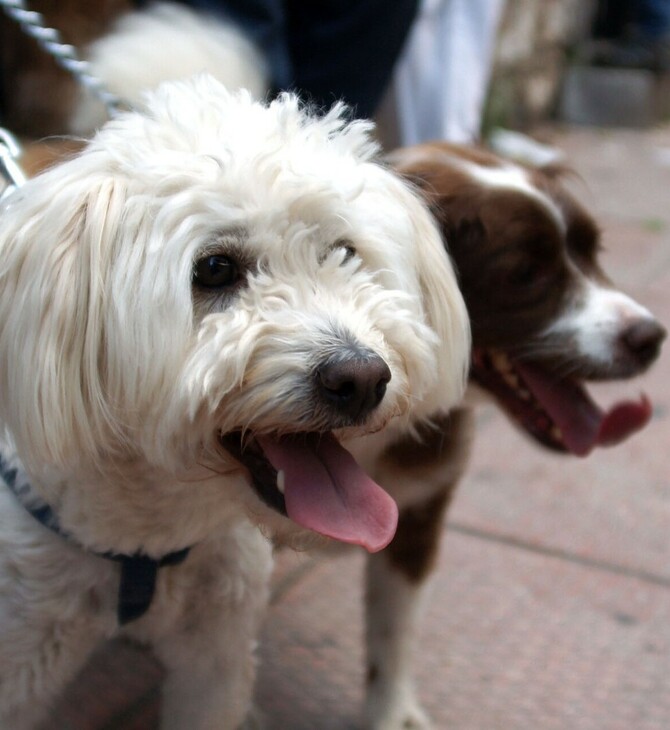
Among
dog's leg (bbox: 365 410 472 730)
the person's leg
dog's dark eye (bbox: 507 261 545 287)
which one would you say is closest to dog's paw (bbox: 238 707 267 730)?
dog's leg (bbox: 365 410 472 730)


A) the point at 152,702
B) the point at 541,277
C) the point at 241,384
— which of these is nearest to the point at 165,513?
the point at 241,384

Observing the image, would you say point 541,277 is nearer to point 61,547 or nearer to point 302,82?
point 61,547

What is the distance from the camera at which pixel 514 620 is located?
3316 mm

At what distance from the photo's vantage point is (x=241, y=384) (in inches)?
71.7

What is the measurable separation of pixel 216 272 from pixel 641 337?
143cm

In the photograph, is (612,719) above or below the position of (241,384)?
below

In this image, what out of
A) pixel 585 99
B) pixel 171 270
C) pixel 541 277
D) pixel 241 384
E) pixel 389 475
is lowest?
pixel 585 99

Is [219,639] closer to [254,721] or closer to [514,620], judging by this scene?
[254,721]

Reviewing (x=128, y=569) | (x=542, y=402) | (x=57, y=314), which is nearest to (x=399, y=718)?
(x=542, y=402)

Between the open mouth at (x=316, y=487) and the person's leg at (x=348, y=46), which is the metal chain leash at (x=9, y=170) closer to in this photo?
the open mouth at (x=316, y=487)

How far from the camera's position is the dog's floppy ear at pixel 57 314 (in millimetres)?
1808

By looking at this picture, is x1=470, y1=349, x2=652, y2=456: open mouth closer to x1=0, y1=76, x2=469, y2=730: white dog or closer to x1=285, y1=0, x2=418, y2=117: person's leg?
x1=0, y1=76, x2=469, y2=730: white dog

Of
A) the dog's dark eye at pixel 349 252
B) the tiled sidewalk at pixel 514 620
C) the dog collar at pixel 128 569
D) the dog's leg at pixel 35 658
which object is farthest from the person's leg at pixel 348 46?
the dog's leg at pixel 35 658

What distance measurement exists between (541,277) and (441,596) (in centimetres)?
118
